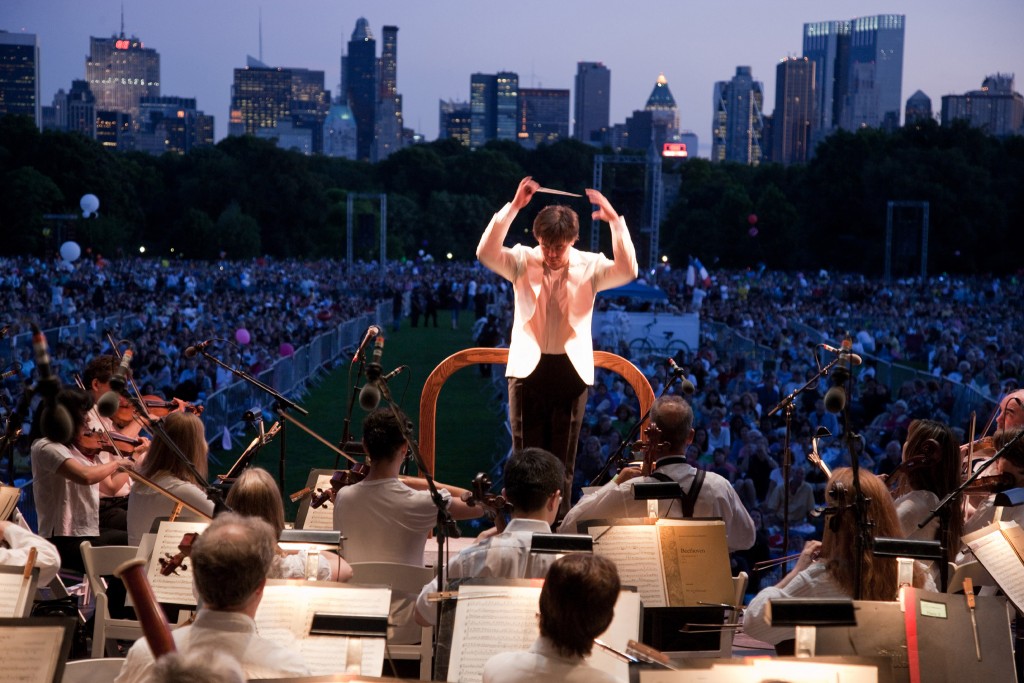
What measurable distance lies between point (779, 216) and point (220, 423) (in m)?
59.7

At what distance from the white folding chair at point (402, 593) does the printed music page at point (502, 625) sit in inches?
28.3

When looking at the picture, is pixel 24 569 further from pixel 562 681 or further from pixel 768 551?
pixel 768 551

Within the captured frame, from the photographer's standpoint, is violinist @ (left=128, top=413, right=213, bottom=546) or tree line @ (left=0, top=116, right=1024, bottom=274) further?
tree line @ (left=0, top=116, right=1024, bottom=274)

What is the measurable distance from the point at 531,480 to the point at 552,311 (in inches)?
82.1

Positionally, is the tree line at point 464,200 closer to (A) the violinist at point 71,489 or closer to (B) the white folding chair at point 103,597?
(A) the violinist at point 71,489

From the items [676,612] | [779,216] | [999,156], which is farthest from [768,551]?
[779,216]

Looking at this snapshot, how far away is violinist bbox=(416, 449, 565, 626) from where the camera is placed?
4.24 meters

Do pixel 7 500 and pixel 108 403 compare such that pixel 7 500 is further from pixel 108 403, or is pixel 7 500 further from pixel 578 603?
pixel 578 603

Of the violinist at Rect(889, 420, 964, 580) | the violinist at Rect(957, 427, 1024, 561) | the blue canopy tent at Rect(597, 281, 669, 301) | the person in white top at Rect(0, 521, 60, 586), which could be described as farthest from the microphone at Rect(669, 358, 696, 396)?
the blue canopy tent at Rect(597, 281, 669, 301)

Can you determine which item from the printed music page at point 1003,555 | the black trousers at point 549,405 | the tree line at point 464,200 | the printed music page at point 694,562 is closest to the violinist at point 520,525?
the printed music page at point 694,562

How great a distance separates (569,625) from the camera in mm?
3188

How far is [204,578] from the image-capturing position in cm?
311

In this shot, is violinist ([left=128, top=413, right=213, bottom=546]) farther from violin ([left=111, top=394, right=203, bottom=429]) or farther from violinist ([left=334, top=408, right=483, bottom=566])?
violin ([left=111, top=394, right=203, bottom=429])

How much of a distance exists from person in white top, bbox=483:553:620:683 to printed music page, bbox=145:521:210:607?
5.67 ft
